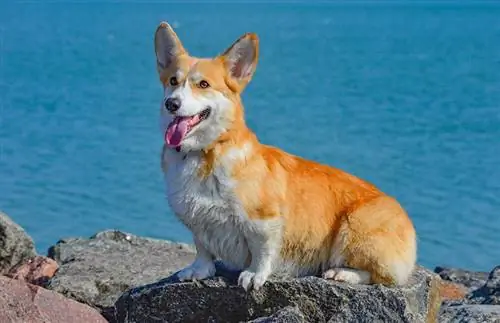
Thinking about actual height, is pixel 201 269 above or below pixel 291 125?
above

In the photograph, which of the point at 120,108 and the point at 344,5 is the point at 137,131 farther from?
the point at 344,5

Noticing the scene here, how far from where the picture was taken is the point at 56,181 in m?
20.1

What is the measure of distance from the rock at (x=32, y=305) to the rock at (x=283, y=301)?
62 centimetres

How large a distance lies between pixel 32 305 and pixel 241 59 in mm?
2040

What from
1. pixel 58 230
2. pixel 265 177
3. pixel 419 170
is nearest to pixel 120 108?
pixel 419 170

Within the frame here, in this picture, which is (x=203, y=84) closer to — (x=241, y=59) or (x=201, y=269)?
(x=241, y=59)

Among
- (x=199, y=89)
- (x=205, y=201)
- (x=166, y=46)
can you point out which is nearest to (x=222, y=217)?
(x=205, y=201)

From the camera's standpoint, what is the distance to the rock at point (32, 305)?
6.09 meters

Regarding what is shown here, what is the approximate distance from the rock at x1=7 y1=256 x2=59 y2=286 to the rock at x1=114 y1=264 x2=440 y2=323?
2.26 m

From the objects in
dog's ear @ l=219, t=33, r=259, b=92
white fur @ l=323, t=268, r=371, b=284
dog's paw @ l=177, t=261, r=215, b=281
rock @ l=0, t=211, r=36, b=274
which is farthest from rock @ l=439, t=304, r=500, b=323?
rock @ l=0, t=211, r=36, b=274

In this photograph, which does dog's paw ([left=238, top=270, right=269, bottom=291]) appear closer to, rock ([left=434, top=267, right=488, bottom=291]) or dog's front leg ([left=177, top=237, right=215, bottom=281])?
dog's front leg ([left=177, top=237, right=215, bottom=281])

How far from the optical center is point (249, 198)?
6.50m

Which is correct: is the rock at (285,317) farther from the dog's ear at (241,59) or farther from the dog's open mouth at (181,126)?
the dog's ear at (241,59)

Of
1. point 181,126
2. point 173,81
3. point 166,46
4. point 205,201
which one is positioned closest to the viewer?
point 181,126
